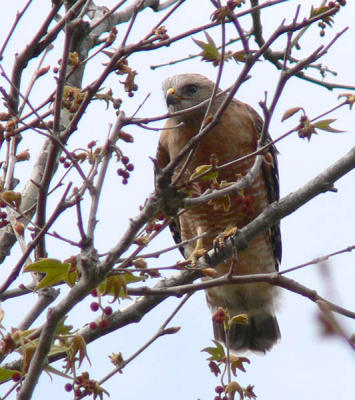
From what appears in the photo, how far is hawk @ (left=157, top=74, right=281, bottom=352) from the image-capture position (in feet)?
19.9

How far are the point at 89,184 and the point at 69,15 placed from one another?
107cm

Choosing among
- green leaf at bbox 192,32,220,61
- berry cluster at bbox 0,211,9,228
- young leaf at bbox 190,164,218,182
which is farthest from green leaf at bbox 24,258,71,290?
green leaf at bbox 192,32,220,61

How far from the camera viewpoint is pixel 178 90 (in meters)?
6.73

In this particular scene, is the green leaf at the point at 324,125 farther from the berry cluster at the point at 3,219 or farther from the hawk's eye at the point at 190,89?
the hawk's eye at the point at 190,89

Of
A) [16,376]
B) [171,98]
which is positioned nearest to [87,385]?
[16,376]

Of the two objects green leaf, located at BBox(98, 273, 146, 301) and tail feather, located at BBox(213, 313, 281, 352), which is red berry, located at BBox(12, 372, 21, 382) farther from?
tail feather, located at BBox(213, 313, 281, 352)

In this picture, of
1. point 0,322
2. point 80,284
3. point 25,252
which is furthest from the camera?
point 25,252

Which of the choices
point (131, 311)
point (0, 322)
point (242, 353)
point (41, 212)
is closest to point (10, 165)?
point (41, 212)

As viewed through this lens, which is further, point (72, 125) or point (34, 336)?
point (72, 125)

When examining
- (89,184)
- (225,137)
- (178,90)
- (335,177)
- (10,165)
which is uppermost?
(178,90)

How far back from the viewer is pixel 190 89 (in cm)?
684

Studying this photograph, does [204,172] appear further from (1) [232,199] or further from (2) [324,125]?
(1) [232,199]

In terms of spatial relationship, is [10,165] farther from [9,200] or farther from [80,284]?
[80,284]

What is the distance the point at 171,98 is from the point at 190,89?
371 millimetres
